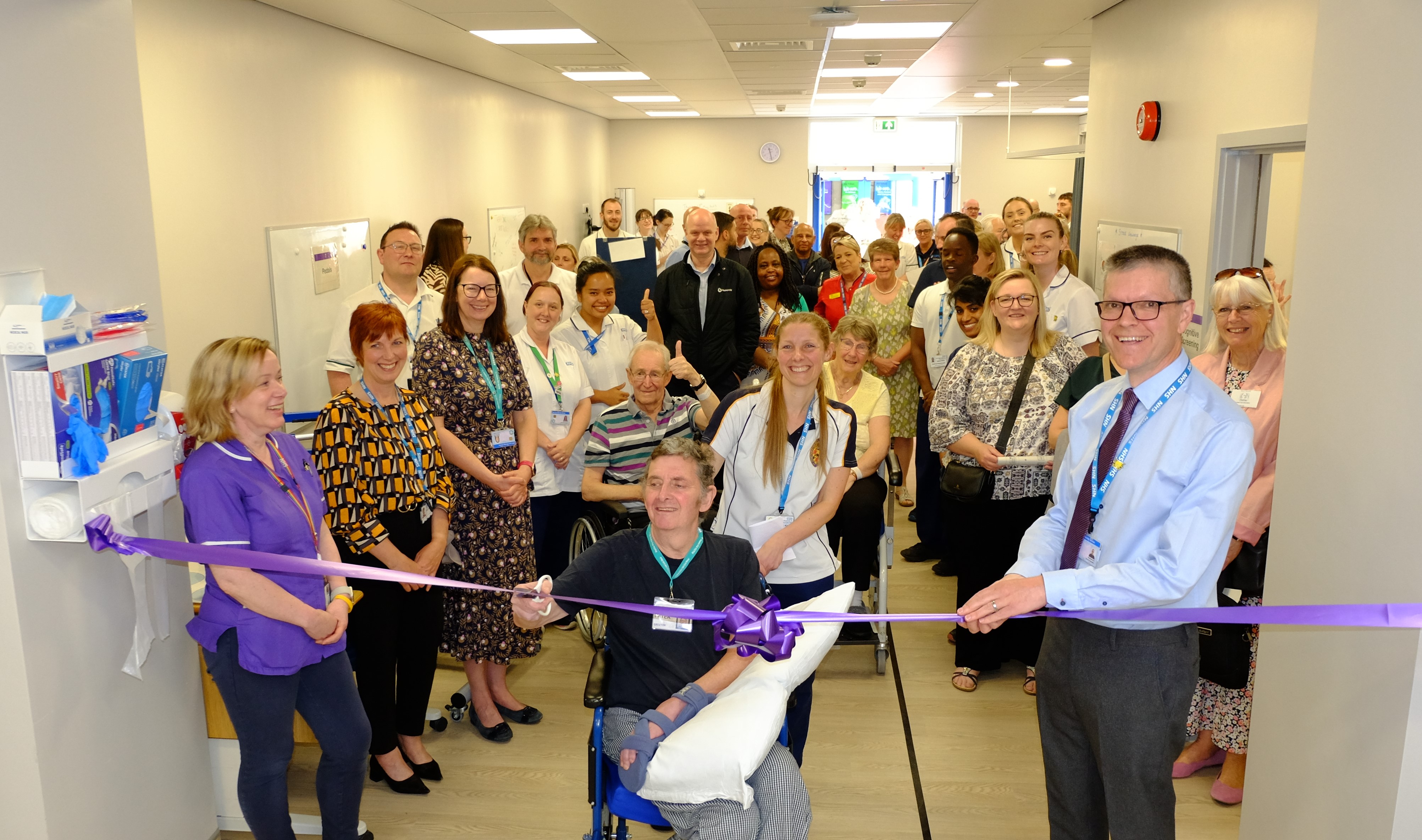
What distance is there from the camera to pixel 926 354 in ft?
19.4

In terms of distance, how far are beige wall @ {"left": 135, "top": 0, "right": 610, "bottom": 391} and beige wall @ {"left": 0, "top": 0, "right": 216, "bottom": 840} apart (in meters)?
1.84

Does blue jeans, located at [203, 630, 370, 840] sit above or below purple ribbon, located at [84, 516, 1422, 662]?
below

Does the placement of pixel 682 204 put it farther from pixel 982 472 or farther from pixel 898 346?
pixel 982 472

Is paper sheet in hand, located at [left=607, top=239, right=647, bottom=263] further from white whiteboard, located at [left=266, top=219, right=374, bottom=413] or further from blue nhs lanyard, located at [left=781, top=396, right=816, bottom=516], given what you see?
blue nhs lanyard, located at [left=781, top=396, right=816, bottom=516]

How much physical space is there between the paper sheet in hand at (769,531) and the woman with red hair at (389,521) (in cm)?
114

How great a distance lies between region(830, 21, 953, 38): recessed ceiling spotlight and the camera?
6895mm

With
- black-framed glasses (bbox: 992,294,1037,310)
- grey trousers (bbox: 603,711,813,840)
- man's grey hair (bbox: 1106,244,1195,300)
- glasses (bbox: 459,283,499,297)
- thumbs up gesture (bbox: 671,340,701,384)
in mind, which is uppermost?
man's grey hair (bbox: 1106,244,1195,300)

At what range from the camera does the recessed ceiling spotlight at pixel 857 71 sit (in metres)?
9.48

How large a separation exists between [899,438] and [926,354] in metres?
1.02

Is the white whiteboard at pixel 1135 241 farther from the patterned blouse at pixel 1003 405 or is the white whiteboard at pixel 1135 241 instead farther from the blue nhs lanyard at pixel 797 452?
the blue nhs lanyard at pixel 797 452

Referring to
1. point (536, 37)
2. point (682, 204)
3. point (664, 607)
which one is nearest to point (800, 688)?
point (664, 607)

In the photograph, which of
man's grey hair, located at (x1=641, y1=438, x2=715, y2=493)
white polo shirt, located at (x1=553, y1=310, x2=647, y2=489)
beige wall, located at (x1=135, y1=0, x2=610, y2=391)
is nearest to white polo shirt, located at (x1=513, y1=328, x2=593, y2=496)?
white polo shirt, located at (x1=553, y1=310, x2=647, y2=489)

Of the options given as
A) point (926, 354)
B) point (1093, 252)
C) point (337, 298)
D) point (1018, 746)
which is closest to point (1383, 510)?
point (1018, 746)

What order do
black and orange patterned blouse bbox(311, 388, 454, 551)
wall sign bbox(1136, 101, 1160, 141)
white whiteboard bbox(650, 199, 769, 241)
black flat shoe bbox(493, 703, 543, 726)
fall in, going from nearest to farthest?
1. black and orange patterned blouse bbox(311, 388, 454, 551)
2. black flat shoe bbox(493, 703, 543, 726)
3. wall sign bbox(1136, 101, 1160, 141)
4. white whiteboard bbox(650, 199, 769, 241)
